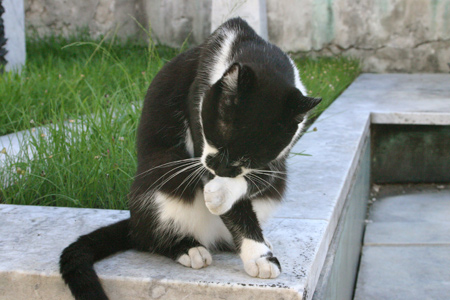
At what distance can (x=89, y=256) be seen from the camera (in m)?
1.26

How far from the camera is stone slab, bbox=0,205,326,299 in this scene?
1171 mm

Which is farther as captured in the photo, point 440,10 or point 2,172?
point 440,10

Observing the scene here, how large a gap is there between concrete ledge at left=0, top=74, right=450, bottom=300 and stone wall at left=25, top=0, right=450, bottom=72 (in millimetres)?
4364

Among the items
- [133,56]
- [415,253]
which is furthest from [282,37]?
[415,253]

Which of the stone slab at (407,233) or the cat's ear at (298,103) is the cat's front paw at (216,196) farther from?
the stone slab at (407,233)

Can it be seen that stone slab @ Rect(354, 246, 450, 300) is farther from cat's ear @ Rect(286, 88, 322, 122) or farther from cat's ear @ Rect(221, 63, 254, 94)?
cat's ear @ Rect(221, 63, 254, 94)

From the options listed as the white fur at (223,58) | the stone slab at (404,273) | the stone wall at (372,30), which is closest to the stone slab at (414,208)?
the stone slab at (404,273)

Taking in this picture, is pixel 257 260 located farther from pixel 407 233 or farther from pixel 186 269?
pixel 407 233

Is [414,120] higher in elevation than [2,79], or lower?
lower

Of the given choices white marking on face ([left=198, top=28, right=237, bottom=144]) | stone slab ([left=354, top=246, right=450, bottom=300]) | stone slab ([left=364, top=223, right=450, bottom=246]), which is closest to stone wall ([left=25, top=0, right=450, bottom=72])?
stone slab ([left=364, top=223, right=450, bottom=246])

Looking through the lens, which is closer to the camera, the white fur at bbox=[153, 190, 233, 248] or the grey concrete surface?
the white fur at bbox=[153, 190, 233, 248]

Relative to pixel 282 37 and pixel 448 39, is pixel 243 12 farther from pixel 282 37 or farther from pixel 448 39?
pixel 448 39

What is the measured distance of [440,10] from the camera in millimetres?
6102

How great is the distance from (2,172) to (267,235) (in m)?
1.09
